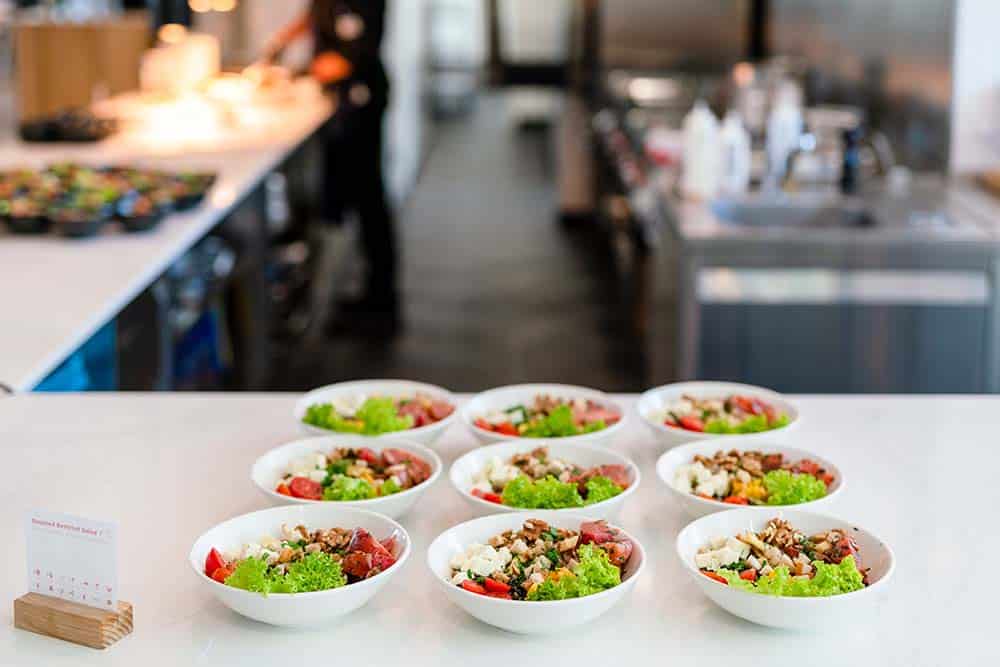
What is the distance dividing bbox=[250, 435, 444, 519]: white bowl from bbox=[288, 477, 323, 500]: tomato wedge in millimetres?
21

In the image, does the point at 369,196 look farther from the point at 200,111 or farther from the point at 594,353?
the point at 594,353

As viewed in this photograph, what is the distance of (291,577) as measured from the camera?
1.44m

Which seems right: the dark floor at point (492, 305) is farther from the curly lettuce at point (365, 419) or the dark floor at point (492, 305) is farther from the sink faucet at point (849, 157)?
the curly lettuce at point (365, 419)

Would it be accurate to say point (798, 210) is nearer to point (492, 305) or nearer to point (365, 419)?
point (365, 419)

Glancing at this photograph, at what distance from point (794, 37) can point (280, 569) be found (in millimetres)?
5353

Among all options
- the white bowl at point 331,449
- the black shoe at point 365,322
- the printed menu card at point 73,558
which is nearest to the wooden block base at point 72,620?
the printed menu card at point 73,558

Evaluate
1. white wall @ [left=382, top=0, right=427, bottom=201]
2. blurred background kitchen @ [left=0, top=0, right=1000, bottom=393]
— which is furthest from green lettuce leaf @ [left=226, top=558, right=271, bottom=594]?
white wall @ [left=382, top=0, right=427, bottom=201]

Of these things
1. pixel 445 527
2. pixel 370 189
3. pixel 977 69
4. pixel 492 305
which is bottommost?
pixel 492 305

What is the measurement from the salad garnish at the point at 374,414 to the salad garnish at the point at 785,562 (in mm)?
544

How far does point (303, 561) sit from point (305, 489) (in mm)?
250

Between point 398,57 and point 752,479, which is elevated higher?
point 398,57

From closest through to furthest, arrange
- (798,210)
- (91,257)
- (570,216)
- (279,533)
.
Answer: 1. (279,533)
2. (91,257)
3. (798,210)
4. (570,216)

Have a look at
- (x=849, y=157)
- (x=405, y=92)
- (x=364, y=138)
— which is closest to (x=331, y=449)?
(x=849, y=157)

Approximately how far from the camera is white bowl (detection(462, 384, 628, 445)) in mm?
1935
